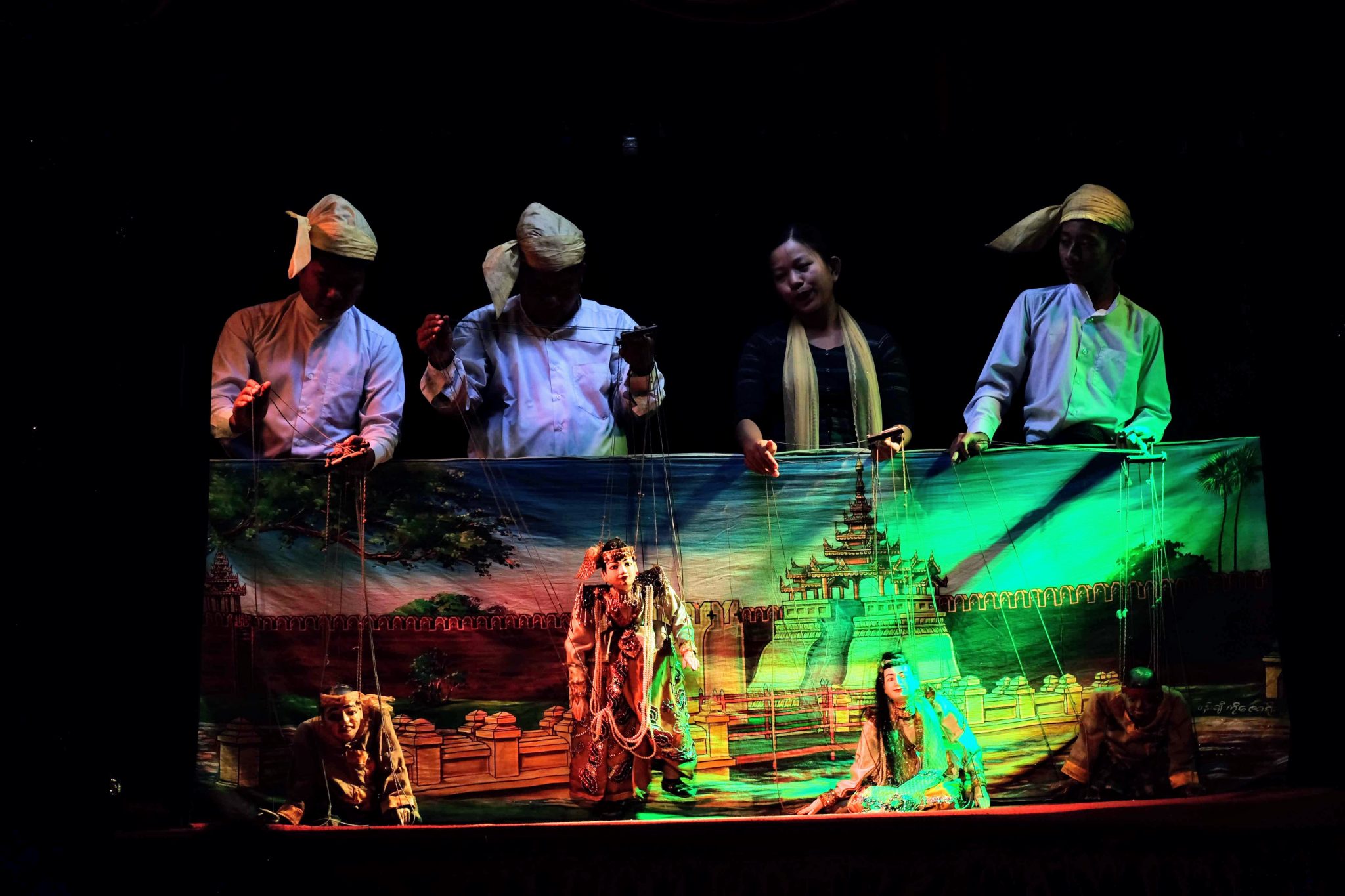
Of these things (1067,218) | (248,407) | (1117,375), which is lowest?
(248,407)

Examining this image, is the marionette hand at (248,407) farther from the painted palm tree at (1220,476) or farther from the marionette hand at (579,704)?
the painted palm tree at (1220,476)

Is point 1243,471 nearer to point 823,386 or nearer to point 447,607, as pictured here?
point 823,386

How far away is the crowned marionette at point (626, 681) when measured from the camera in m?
4.16

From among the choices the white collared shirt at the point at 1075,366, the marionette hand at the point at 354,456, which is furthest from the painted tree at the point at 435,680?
the white collared shirt at the point at 1075,366

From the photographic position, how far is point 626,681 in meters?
4.20

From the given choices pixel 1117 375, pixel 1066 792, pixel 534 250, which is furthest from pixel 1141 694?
pixel 534 250

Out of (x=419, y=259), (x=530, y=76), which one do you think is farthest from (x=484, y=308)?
(x=530, y=76)

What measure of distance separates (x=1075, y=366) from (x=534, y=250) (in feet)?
6.18

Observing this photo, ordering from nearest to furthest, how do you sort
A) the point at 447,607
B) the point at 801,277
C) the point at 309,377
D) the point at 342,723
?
1. the point at 342,723
2. the point at 447,607
3. the point at 309,377
4. the point at 801,277

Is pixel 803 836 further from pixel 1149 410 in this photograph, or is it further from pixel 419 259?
pixel 419 259

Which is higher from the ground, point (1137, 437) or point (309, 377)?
point (309, 377)

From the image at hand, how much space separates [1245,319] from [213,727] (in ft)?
12.2

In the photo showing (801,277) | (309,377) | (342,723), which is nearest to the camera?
(342,723)

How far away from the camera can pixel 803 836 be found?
4094mm
